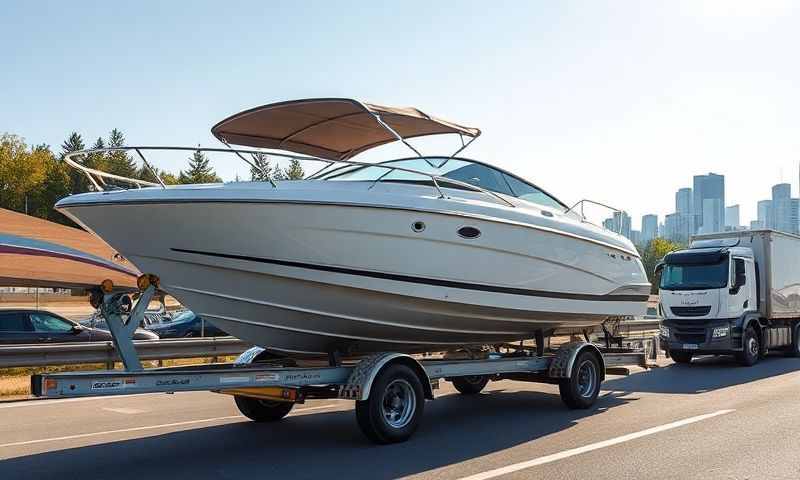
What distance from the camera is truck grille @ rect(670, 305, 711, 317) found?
14.9 m

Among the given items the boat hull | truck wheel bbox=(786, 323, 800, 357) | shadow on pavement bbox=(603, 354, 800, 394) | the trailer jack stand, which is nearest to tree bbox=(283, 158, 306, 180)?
the boat hull

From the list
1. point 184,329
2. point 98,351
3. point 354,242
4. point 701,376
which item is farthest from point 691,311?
point 184,329

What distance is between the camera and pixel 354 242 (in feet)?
22.6

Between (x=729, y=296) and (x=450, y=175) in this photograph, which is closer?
(x=450, y=175)

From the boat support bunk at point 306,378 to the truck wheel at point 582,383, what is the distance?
2 cm

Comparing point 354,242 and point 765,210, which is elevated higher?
point 765,210

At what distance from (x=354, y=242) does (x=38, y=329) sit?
447 inches

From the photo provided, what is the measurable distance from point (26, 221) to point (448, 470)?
9562 mm

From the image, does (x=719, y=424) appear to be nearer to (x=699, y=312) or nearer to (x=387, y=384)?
(x=387, y=384)

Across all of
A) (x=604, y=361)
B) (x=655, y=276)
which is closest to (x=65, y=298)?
(x=655, y=276)

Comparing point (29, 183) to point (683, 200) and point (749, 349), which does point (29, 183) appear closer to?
point (749, 349)

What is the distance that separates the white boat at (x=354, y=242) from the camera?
21.3ft

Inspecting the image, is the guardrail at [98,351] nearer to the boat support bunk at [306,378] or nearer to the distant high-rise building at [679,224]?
the boat support bunk at [306,378]

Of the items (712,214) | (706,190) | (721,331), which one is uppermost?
(706,190)
